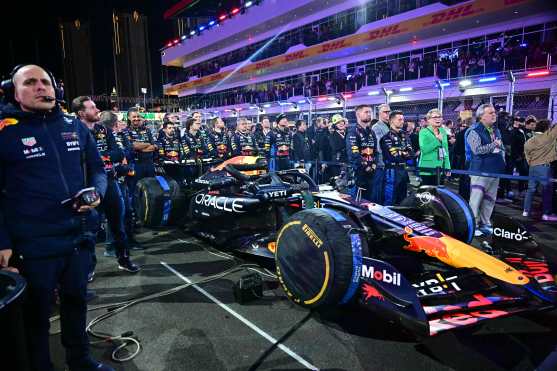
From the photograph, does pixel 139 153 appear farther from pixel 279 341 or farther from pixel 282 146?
pixel 279 341

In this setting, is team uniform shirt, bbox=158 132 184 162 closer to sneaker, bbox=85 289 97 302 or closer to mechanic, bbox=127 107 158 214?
mechanic, bbox=127 107 158 214

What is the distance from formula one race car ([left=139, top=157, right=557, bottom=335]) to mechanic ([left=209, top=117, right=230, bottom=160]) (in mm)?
4681

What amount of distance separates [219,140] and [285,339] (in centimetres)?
692

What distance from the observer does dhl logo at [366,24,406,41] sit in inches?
873

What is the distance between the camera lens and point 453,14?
63.6ft

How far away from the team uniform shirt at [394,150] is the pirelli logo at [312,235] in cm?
319

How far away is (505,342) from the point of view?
9.07 feet

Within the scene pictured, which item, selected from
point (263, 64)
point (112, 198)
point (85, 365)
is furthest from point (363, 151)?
point (263, 64)

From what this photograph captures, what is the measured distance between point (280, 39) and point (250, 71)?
417 centimetres

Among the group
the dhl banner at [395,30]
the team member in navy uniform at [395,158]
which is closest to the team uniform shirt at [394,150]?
the team member in navy uniform at [395,158]

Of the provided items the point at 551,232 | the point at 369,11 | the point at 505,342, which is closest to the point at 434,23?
the point at 369,11

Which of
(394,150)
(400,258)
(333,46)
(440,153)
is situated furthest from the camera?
(333,46)

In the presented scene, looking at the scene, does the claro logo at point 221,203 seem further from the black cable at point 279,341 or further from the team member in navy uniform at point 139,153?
the black cable at point 279,341

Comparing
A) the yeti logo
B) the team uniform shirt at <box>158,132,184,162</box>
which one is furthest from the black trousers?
the team uniform shirt at <box>158,132,184,162</box>
